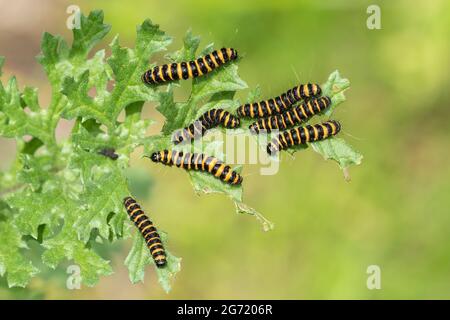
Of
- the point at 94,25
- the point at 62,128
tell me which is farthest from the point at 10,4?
the point at 94,25

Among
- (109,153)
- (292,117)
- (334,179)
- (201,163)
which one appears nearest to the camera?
(201,163)

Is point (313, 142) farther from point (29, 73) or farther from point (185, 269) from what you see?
point (29, 73)

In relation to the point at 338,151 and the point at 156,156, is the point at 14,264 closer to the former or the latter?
the point at 156,156

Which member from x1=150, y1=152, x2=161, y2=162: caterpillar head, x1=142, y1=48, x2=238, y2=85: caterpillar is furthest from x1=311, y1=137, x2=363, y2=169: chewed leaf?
x1=150, y1=152, x2=161, y2=162: caterpillar head

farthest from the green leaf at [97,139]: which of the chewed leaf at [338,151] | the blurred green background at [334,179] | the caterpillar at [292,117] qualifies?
the blurred green background at [334,179]

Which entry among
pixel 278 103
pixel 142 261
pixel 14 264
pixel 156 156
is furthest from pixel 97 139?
pixel 278 103

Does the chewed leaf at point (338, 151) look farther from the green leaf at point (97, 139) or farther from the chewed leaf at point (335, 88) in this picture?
the chewed leaf at point (335, 88)
